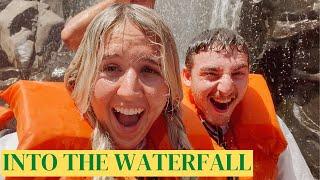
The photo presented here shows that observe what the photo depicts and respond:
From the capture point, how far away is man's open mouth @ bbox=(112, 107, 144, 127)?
51.6 inches

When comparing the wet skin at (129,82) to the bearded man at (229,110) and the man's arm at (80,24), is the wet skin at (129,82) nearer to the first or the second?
the bearded man at (229,110)

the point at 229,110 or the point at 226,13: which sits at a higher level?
the point at 226,13

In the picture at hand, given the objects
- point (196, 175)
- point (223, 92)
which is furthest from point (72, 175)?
point (223, 92)

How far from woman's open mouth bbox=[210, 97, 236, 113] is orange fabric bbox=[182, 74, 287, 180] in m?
0.07

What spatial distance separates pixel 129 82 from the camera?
128cm

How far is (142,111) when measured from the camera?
1341 mm

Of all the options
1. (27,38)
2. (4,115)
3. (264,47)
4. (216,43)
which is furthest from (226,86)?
(27,38)

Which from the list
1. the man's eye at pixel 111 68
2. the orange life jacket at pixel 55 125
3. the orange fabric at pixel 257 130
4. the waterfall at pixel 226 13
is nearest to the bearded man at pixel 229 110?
the orange fabric at pixel 257 130

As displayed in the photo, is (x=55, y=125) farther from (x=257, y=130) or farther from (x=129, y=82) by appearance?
(x=257, y=130)

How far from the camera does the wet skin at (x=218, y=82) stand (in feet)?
6.00

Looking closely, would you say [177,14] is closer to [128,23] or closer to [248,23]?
[248,23]

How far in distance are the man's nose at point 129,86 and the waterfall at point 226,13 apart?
4343mm

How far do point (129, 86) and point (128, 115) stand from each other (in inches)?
3.8

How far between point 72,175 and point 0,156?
0.22 m
